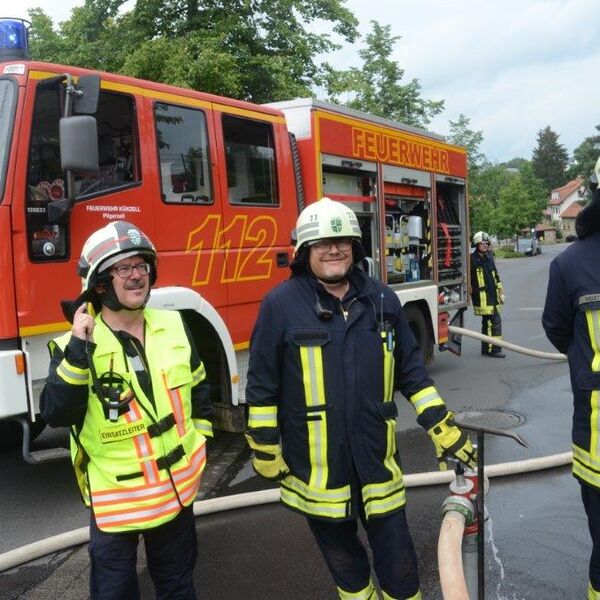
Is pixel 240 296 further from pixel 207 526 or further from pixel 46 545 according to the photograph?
pixel 46 545

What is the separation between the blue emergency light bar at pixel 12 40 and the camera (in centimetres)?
423

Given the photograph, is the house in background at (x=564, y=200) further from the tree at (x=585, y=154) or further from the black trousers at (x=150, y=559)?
the black trousers at (x=150, y=559)

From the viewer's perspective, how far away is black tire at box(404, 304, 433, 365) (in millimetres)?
7637

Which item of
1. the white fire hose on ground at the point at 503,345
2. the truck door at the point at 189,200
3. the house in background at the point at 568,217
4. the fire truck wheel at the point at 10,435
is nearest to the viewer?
the truck door at the point at 189,200

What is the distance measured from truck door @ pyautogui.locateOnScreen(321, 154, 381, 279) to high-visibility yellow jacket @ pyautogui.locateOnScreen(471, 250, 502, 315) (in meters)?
3.20

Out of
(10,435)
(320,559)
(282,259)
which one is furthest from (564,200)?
(320,559)

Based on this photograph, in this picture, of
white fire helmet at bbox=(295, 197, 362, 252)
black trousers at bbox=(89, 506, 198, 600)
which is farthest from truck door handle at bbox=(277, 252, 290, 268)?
black trousers at bbox=(89, 506, 198, 600)

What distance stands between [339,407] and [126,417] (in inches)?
29.9

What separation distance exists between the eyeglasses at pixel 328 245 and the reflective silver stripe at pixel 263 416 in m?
0.62

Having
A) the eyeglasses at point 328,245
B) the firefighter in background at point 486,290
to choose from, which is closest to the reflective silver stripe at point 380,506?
the eyeglasses at point 328,245

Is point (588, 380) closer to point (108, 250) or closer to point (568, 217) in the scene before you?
point (108, 250)

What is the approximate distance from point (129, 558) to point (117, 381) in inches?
24.6

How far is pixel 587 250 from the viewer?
2.59 m

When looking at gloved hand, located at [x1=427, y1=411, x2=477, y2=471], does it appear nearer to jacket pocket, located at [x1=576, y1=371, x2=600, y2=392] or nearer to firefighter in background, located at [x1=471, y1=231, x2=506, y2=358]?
jacket pocket, located at [x1=576, y1=371, x2=600, y2=392]
